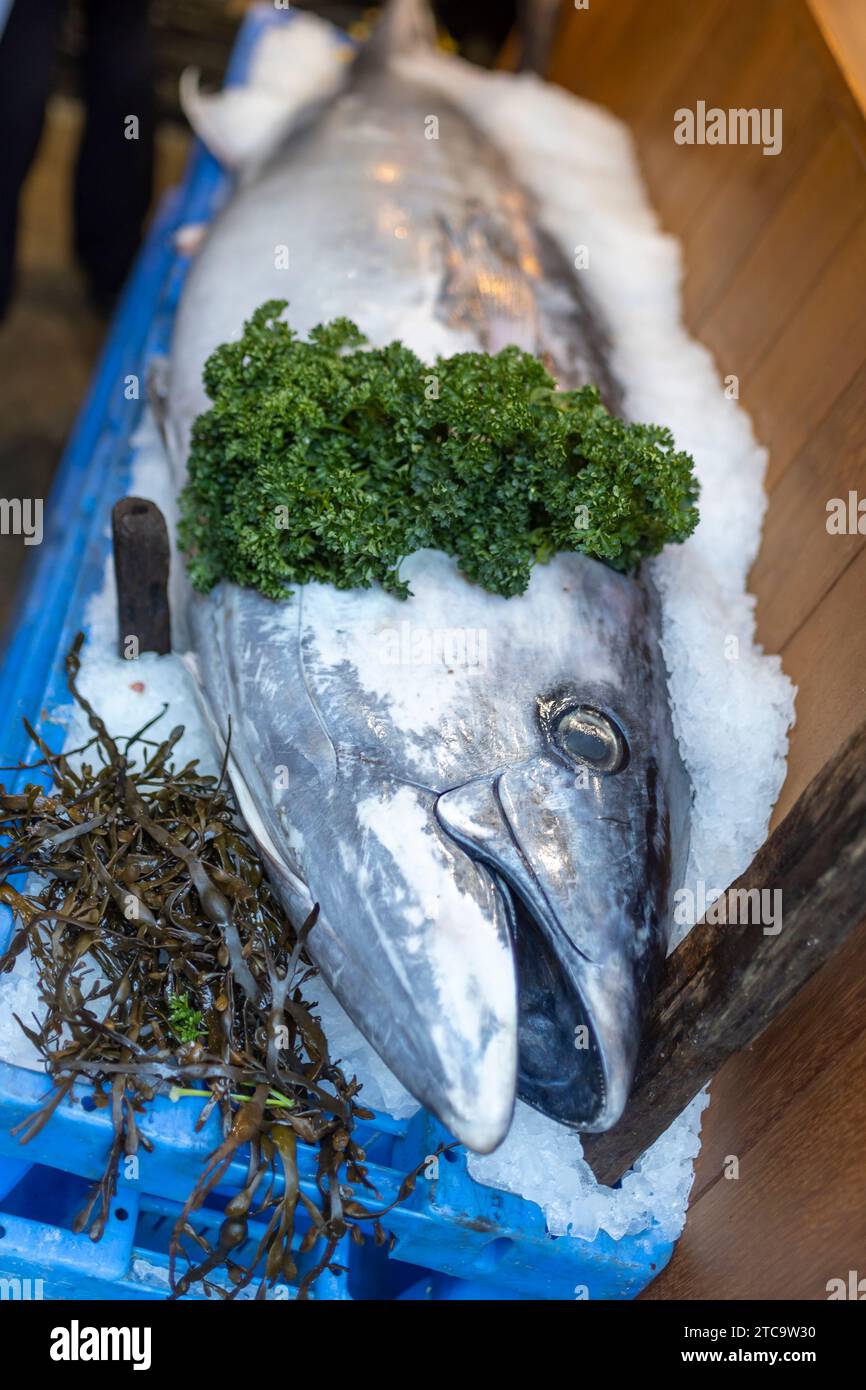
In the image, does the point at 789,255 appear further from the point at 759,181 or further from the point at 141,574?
the point at 141,574

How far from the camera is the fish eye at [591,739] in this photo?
213 centimetres

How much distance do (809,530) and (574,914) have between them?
1.20m

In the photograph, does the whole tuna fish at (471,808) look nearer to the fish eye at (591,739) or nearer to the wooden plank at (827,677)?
the fish eye at (591,739)

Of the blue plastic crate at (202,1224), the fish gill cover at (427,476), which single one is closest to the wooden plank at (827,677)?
the fish gill cover at (427,476)

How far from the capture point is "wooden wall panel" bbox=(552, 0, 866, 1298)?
1967 mm

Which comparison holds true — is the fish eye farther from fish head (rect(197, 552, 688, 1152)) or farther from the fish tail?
the fish tail

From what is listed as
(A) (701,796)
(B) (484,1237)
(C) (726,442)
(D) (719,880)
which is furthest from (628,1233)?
(C) (726,442)

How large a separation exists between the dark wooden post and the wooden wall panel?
133 cm

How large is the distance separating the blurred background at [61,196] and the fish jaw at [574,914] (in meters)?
2.43

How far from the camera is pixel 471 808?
2.01 metres

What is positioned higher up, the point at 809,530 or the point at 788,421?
the point at 788,421

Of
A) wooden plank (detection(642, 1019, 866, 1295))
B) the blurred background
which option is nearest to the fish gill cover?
wooden plank (detection(642, 1019, 866, 1295))

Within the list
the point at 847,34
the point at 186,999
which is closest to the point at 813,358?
the point at 847,34
